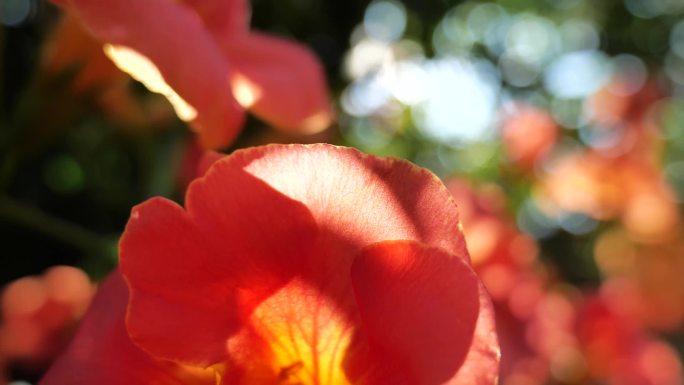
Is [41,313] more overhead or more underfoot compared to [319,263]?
more underfoot

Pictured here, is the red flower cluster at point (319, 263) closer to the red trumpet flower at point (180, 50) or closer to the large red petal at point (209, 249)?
the large red petal at point (209, 249)

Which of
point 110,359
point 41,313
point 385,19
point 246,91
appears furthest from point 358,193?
point 385,19

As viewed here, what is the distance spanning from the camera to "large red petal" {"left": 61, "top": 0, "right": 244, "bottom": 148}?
0.54 metres

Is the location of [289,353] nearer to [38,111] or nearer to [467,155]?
[38,111]

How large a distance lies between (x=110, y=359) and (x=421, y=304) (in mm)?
183

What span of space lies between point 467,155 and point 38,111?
7.03 ft

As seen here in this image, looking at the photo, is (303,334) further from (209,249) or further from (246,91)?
(246,91)

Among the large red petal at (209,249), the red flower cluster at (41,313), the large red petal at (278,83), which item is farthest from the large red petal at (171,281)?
the red flower cluster at (41,313)

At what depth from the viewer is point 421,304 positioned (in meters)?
0.40

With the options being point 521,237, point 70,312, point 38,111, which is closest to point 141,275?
point 38,111

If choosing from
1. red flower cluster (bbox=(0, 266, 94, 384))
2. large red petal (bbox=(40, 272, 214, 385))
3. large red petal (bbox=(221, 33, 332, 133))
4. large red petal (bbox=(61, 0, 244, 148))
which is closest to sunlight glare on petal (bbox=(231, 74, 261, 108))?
large red petal (bbox=(221, 33, 332, 133))

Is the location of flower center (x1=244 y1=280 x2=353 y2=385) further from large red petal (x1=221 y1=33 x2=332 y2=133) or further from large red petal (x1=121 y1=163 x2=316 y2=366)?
large red petal (x1=221 y1=33 x2=332 y2=133)

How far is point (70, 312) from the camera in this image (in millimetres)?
1104

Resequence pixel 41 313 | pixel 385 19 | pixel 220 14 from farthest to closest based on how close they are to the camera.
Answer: pixel 385 19 → pixel 41 313 → pixel 220 14
